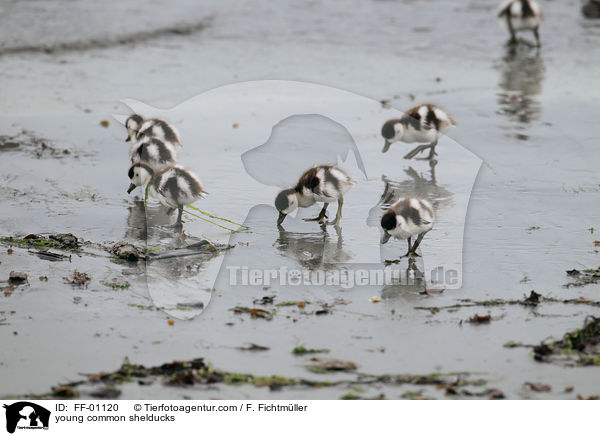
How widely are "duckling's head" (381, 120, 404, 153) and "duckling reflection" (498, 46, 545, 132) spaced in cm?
124

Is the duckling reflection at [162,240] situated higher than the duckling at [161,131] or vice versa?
the duckling at [161,131]

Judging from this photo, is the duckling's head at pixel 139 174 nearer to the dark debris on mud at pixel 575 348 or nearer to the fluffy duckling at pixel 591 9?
the dark debris on mud at pixel 575 348

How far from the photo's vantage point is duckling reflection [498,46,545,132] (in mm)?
7901

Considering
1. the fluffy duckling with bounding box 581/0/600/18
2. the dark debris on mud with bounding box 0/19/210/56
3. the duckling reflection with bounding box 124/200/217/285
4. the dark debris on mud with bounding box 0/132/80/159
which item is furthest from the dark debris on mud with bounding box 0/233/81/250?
the fluffy duckling with bounding box 581/0/600/18

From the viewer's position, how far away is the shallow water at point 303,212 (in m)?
3.65

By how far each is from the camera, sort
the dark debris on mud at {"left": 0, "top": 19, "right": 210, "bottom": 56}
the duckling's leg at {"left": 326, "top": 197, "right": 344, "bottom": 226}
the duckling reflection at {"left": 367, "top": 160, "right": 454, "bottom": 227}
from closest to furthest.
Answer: the duckling's leg at {"left": 326, "top": 197, "right": 344, "bottom": 226}
the duckling reflection at {"left": 367, "top": 160, "right": 454, "bottom": 227}
the dark debris on mud at {"left": 0, "top": 19, "right": 210, "bottom": 56}

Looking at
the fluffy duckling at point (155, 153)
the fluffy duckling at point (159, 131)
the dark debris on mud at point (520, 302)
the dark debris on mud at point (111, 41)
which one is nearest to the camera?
the dark debris on mud at point (520, 302)

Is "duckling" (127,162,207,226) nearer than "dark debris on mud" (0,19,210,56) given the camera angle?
Yes

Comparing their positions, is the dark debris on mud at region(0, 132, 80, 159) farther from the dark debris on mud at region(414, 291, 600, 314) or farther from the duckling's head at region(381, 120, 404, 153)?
the dark debris on mud at region(414, 291, 600, 314)

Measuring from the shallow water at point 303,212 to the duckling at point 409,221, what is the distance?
16cm

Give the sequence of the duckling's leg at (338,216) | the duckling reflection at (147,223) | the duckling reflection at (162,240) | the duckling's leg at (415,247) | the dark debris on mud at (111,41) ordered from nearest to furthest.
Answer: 1. the duckling reflection at (162,240)
2. the duckling's leg at (415,247)
3. the duckling reflection at (147,223)
4. the duckling's leg at (338,216)
5. the dark debris on mud at (111,41)
